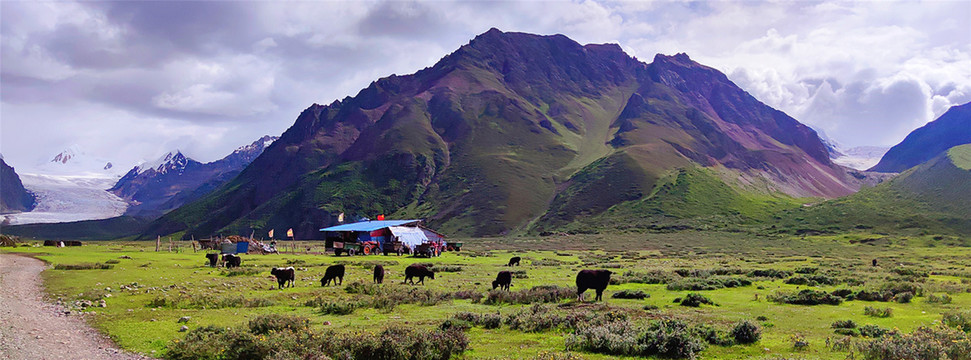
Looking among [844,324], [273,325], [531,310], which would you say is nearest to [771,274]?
[844,324]

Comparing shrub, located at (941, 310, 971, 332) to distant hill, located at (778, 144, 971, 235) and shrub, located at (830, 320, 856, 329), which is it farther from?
distant hill, located at (778, 144, 971, 235)

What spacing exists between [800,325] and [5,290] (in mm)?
31700

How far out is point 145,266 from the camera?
124 feet

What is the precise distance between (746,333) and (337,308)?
47.0ft

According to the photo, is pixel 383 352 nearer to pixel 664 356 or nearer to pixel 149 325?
pixel 664 356

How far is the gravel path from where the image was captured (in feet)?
43.3

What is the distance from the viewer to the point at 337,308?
2073 centimetres

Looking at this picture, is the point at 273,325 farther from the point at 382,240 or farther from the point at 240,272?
the point at 382,240

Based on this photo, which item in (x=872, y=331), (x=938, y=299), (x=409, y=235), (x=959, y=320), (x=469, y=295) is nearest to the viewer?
(x=872, y=331)

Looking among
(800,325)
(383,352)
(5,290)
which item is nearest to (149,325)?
(383,352)

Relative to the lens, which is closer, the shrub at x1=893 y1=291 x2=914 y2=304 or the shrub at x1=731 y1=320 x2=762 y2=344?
the shrub at x1=731 y1=320 x2=762 y2=344

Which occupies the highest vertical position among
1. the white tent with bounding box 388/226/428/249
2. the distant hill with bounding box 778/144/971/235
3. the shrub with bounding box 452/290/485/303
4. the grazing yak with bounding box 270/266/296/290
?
the distant hill with bounding box 778/144/971/235

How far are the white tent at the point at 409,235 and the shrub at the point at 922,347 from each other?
66245mm

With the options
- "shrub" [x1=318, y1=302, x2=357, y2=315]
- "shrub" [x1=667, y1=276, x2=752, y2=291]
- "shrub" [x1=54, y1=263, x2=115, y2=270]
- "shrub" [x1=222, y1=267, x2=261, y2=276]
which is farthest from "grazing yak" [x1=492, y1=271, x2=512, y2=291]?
"shrub" [x1=54, y1=263, x2=115, y2=270]
